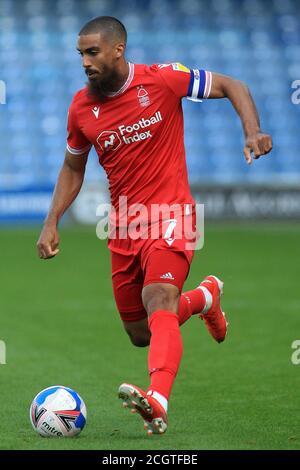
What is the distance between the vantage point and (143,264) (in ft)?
19.6

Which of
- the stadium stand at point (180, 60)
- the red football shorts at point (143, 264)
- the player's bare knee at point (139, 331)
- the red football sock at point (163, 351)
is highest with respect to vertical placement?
the stadium stand at point (180, 60)

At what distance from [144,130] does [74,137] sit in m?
0.49

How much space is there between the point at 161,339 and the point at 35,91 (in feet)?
62.3

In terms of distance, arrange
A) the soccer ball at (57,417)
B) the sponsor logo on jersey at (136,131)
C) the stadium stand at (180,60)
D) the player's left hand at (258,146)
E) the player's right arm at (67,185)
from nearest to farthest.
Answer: the player's left hand at (258,146), the soccer ball at (57,417), the sponsor logo on jersey at (136,131), the player's right arm at (67,185), the stadium stand at (180,60)

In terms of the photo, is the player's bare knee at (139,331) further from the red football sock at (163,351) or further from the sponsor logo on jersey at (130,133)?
the sponsor logo on jersey at (130,133)

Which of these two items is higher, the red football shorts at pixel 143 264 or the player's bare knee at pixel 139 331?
the red football shorts at pixel 143 264

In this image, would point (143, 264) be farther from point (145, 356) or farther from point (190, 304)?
point (145, 356)

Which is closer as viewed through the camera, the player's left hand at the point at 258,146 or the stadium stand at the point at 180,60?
the player's left hand at the point at 258,146

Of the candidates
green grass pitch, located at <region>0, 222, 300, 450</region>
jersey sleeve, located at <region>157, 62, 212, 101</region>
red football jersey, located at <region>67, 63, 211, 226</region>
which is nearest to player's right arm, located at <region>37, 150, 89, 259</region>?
red football jersey, located at <region>67, 63, 211, 226</region>

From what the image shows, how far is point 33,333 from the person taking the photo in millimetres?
9797

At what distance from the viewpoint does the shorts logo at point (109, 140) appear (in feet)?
20.0

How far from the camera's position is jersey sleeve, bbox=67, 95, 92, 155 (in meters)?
6.23

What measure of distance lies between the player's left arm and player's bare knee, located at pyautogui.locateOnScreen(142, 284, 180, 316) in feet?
2.97

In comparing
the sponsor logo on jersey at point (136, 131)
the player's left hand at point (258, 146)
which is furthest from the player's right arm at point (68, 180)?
the player's left hand at point (258, 146)
